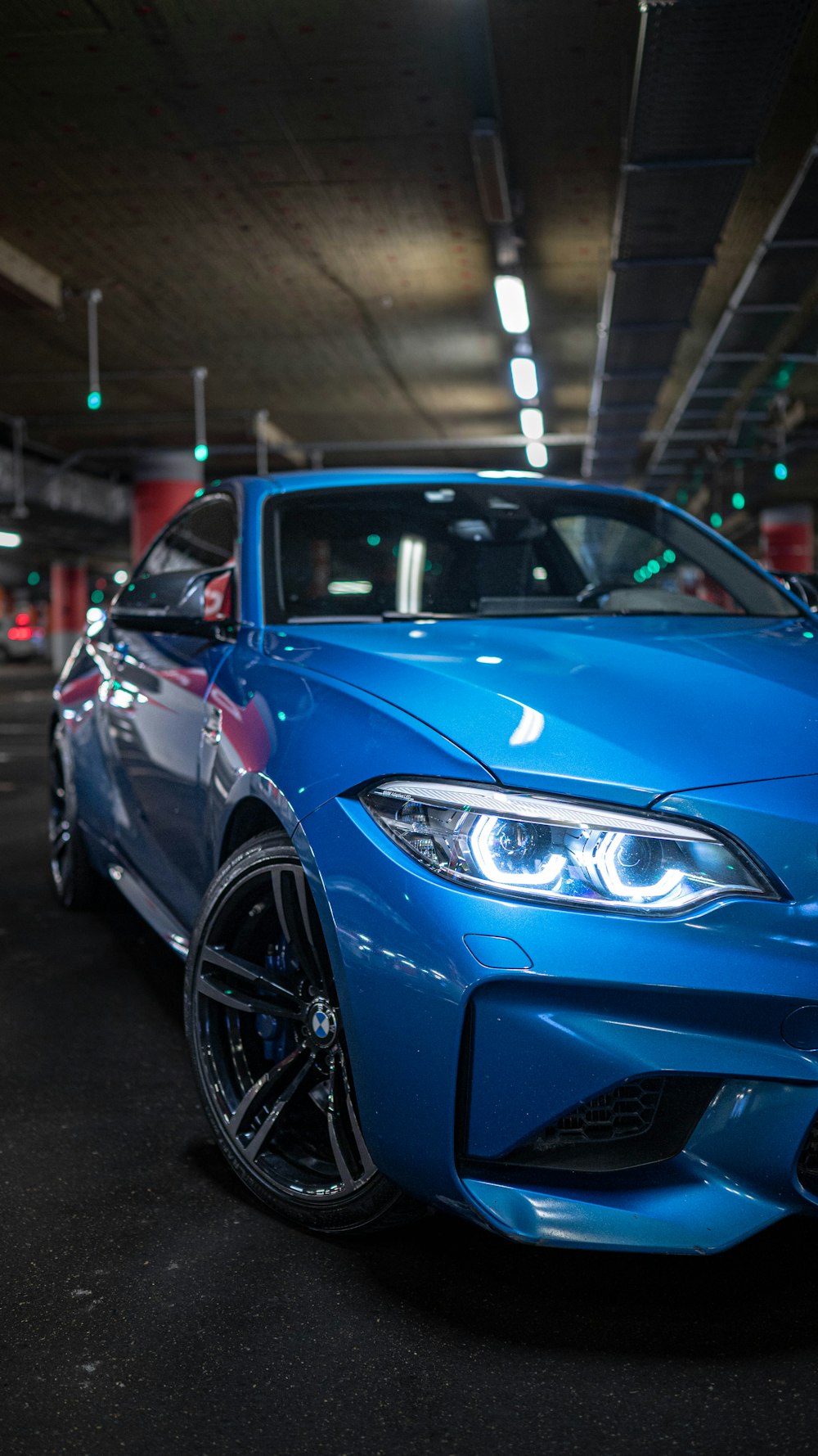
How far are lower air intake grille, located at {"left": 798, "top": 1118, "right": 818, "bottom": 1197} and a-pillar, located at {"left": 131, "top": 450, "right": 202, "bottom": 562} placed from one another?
2073cm

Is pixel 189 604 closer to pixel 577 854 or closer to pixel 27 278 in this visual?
pixel 577 854

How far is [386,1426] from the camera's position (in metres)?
1.60

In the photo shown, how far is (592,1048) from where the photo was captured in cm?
162

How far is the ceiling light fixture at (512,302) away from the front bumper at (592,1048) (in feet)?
32.2

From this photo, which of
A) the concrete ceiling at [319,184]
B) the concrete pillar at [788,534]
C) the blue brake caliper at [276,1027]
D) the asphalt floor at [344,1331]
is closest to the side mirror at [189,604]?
the blue brake caliper at [276,1027]

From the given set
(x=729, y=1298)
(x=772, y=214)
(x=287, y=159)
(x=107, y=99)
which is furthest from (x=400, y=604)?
(x=772, y=214)

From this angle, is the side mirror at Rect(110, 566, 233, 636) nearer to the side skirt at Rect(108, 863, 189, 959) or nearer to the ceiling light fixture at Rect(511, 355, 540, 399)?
the side skirt at Rect(108, 863, 189, 959)

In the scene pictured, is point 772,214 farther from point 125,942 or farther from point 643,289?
point 125,942

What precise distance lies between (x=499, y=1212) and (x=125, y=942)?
277cm

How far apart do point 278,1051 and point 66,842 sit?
8.01 ft

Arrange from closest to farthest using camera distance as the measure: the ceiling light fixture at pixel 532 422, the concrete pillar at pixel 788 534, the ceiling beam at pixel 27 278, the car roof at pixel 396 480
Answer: the car roof at pixel 396 480 < the ceiling beam at pixel 27 278 < the ceiling light fixture at pixel 532 422 < the concrete pillar at pixel 788 534

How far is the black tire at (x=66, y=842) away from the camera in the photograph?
434cm

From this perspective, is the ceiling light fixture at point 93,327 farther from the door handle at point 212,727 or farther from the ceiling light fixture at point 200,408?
the door handle at point 212,727

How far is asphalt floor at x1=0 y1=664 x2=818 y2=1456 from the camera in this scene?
1.59m
